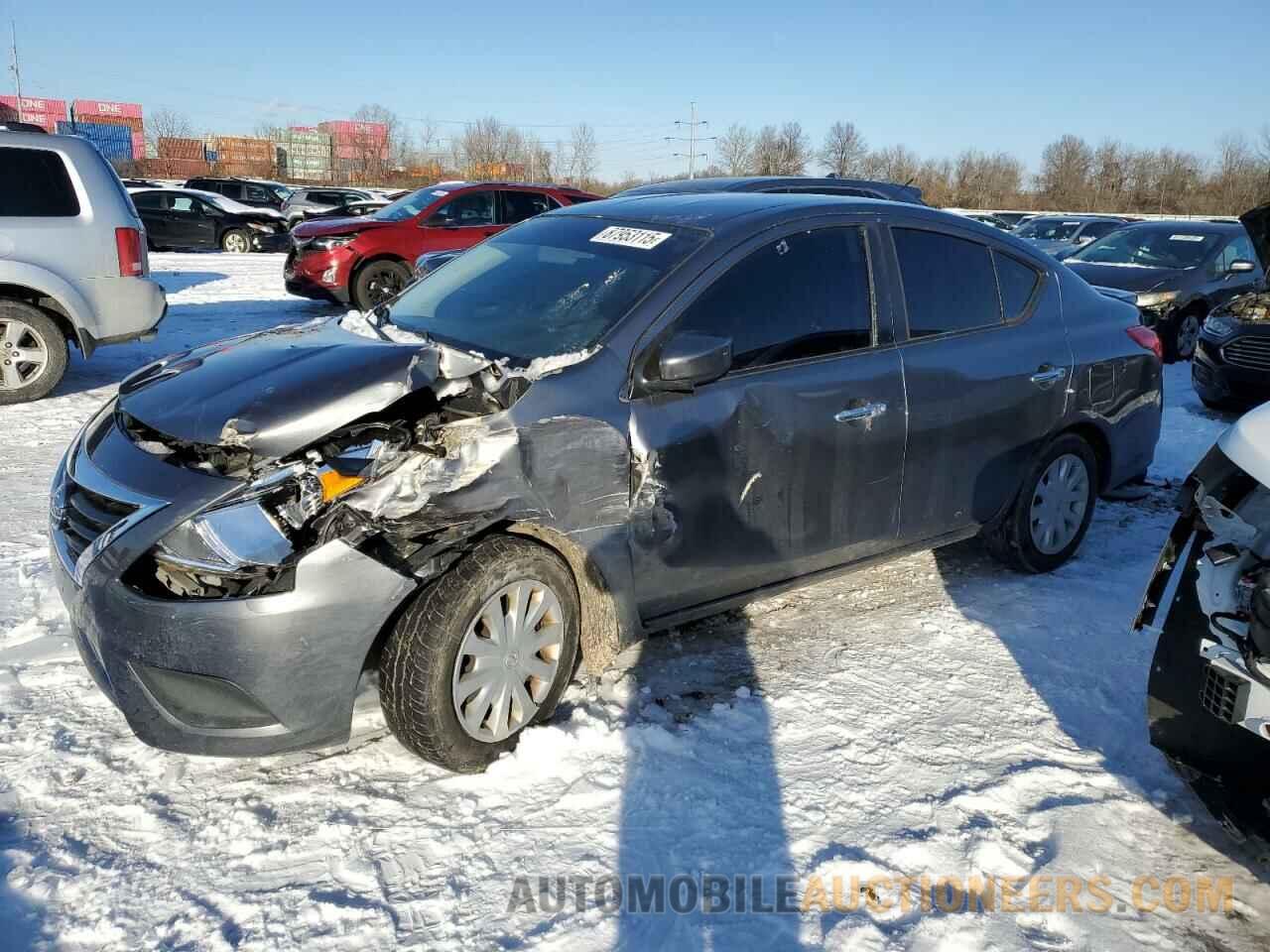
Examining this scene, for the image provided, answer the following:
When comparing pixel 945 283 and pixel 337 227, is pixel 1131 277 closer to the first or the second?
pixel 945 283

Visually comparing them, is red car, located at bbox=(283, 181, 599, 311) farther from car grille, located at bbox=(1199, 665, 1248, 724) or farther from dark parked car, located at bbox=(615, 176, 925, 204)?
car grille, located at bbox=(1199, 665, 1248, 724)

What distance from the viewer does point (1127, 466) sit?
5.02 metres

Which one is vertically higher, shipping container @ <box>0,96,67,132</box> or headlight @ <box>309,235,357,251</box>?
shipping container @ <box>0,96,67,132</box>

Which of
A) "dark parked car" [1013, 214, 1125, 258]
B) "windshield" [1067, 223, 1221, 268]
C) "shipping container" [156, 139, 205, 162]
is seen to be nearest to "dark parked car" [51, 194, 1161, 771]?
"windshield" [1067, 223, 1221, 268]

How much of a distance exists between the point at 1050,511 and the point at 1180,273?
7.91 metres

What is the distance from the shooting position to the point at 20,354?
7.27 metres

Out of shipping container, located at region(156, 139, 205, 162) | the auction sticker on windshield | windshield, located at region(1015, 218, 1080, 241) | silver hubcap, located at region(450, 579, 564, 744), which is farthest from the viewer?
shipping container, located at region(156, 139, 205, 162)

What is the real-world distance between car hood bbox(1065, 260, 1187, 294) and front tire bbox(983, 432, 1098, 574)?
22.5ft

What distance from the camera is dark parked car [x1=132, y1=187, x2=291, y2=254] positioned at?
19.9m

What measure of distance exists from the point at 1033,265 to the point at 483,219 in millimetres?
9568

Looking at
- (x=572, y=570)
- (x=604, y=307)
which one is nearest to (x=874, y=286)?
(x=604, y=307)

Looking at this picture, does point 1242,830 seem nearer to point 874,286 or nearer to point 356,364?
point 874,286

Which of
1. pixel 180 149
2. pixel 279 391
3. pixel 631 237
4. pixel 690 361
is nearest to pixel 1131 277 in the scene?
pixel 631 237

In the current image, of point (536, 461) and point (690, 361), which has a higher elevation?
point (690, 361)
